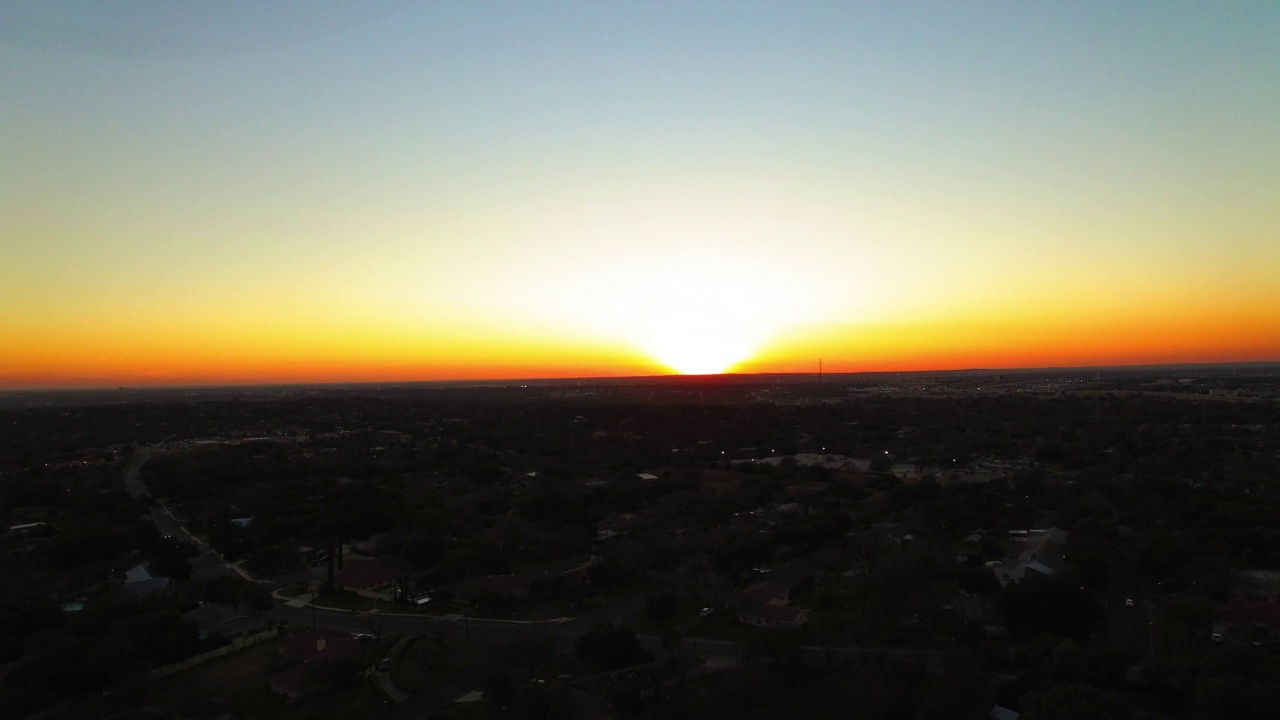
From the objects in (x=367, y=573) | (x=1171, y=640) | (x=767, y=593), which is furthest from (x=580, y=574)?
(x=1171, y=640)

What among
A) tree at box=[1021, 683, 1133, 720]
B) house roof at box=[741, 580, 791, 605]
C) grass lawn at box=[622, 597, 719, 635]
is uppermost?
tree at box=[1021, 683, 1133, 720]

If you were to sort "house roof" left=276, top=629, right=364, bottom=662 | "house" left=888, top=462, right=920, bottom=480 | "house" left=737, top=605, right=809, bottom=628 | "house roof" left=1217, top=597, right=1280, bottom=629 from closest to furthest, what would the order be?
"house roof" left=1217, top=597, right=1280, bottom=629
"house roof" left=276, top=629, right=364, bottom=662
"house" left=737, top=605, right=809, bottom=628
"house" left=888, top=462, right=920, bottom=480

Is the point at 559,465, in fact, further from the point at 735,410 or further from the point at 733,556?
the point at 735,410

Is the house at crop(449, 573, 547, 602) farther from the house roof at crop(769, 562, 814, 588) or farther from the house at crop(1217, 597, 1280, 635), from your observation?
the house at crop(1217, 597, 1280, 635)

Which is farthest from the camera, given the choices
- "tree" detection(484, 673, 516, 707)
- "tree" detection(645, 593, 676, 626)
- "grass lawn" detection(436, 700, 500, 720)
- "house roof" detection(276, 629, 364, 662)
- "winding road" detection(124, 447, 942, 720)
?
"tree" detection(645, 593, 676, 626)

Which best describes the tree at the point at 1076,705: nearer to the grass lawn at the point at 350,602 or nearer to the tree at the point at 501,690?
the tree at the point at 501,690

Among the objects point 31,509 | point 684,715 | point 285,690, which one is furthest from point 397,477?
point 684,715

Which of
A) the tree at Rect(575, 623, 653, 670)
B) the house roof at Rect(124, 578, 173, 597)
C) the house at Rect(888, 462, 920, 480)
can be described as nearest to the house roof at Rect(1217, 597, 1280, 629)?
the tree at Rect(575, 623, 653, 670)
